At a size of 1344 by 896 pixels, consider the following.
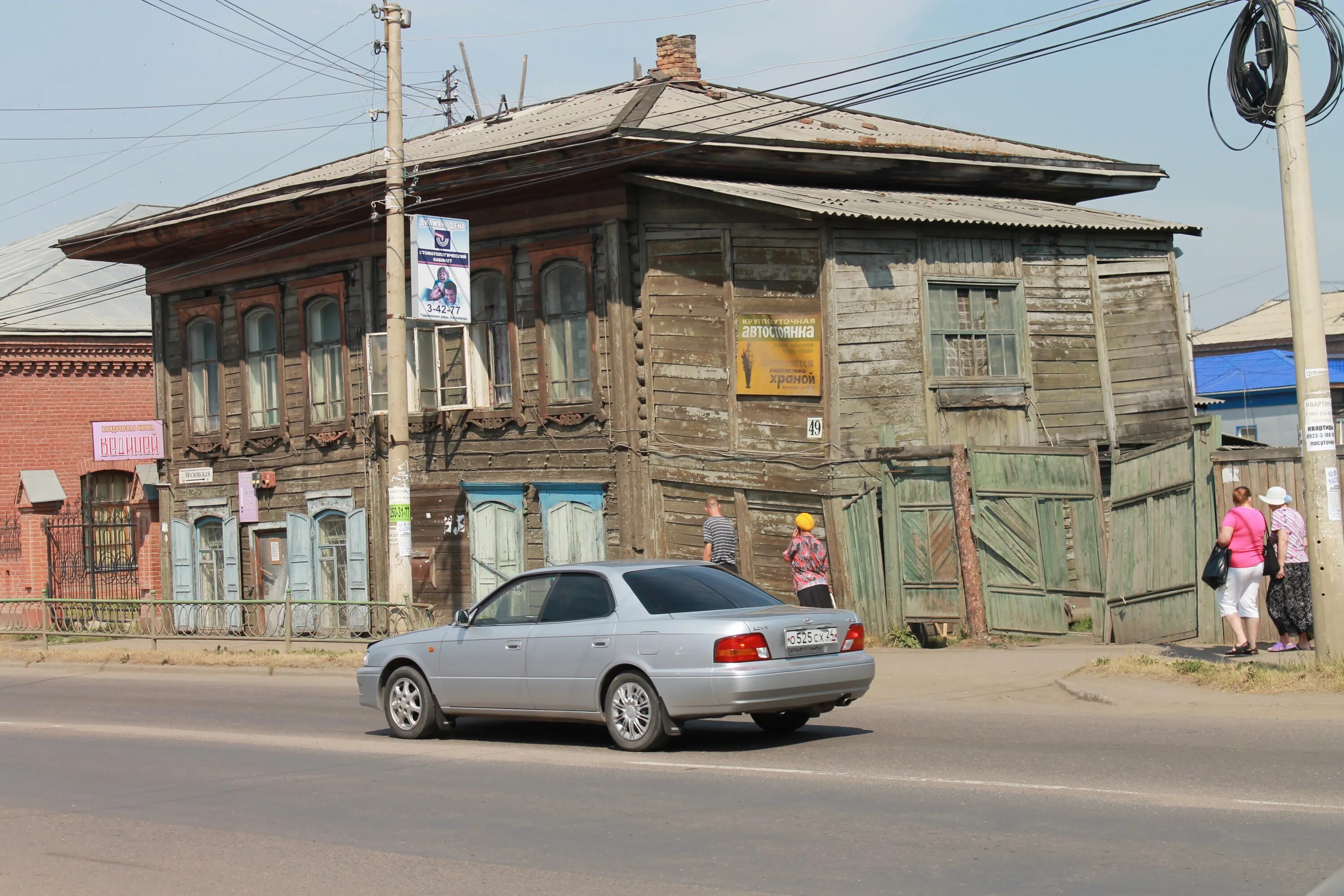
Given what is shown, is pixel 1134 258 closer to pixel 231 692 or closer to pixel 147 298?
pixel 231 692

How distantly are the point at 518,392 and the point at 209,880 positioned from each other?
52.6ft

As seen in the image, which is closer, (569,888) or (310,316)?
(569,888)

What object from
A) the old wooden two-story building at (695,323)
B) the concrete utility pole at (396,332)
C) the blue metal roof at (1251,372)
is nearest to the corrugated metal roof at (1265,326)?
the blue metal roof at (1251,372)

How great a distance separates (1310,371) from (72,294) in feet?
106

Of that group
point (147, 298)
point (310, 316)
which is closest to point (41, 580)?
point (147, 298)

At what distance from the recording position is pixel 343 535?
2631 cm

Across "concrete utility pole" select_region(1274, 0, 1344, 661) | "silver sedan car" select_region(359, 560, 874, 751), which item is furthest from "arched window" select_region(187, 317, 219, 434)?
"concrete utility pole" select_region(1274, 0, 1344, 661)

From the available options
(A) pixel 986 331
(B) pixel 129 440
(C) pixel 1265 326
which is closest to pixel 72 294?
(B) pixel 129 440

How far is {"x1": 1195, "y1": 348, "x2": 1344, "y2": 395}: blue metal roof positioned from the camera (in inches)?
Answer: 2210

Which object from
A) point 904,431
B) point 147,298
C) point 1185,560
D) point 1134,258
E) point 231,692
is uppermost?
point 147,298

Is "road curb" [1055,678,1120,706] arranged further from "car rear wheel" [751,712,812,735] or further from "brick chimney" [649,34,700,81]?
"brick chimney" [649,34,700,81]

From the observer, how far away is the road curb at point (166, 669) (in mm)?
19250

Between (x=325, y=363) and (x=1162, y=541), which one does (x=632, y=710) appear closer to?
(x=1162, y=541)

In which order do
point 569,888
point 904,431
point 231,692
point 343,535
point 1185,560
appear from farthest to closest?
point 343,535
point 904,431
point 231,692
point 1185,560
point 569,888
